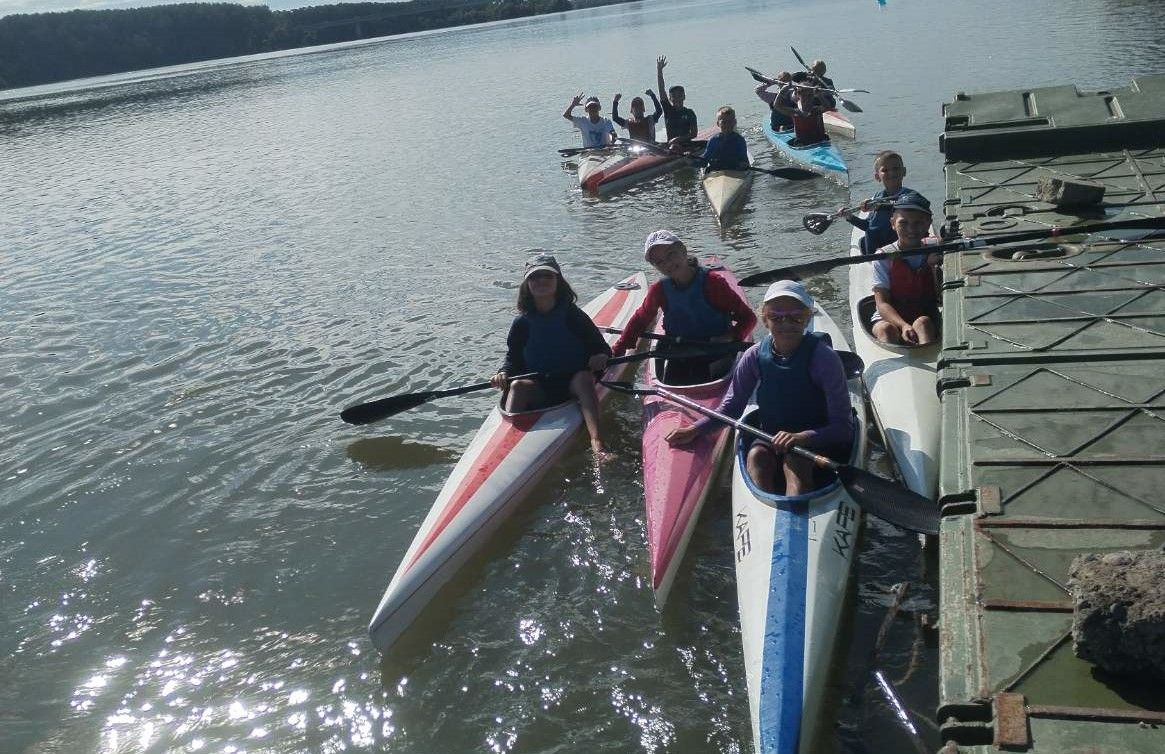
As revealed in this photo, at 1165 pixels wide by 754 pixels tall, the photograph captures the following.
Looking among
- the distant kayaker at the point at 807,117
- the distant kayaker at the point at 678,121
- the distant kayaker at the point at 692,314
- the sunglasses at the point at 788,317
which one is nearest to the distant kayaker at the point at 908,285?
the distant kayaker at the point at 692,314

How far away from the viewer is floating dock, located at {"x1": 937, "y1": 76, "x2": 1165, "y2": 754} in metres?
3.01

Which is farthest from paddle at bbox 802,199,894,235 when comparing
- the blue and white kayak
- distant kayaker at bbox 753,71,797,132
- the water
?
distant kayaker at bbox 753,71,797,132

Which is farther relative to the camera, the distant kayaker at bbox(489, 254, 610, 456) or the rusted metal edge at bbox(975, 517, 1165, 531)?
the distant kayaker at bbox(489, 254, 610, 456)

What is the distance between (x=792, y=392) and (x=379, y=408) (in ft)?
12.6

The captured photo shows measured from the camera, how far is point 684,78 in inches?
1219

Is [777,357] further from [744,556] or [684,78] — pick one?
[684,78]

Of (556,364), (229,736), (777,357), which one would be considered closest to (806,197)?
(556,364)

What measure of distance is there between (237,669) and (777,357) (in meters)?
3.58

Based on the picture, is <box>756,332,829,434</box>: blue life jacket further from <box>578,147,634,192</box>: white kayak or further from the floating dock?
<box>578,147,634,192</box>: white kayak

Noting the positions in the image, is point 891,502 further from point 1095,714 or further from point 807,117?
point 807,117

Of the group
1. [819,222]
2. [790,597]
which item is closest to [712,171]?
[819,222]

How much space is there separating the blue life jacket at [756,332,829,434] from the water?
34.6 inches

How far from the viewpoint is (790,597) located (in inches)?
176

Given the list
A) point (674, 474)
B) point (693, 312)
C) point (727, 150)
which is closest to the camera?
point (674, 474)
